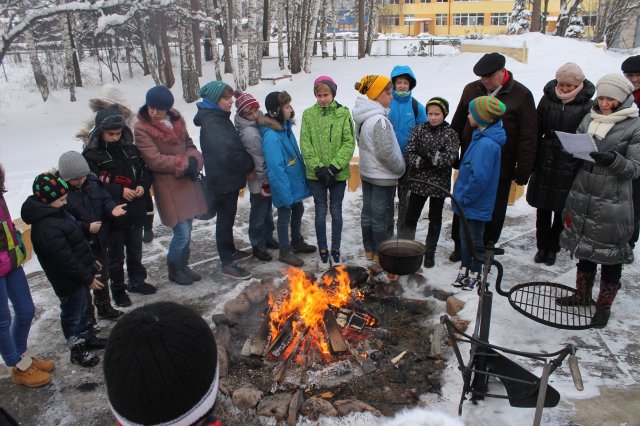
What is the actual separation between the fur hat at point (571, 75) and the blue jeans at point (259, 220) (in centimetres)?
354

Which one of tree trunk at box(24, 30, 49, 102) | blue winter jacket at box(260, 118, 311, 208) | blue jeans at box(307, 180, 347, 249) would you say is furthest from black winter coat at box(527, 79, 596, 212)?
tree trunk at box(24, 30, 49, 102)

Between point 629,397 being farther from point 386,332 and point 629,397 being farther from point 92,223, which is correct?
point 92,223

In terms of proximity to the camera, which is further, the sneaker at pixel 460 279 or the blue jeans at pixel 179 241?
the blue jeans at pixel 179 241

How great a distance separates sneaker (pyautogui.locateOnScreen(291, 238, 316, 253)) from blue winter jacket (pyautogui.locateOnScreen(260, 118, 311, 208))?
0.78 m

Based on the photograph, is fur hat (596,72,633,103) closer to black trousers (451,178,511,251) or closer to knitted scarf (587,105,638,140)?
knitted scarf (587,105,638,140)

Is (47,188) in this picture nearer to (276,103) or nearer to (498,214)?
(276,103)

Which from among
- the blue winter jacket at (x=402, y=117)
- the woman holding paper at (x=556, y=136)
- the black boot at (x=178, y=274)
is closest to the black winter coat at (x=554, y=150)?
the woman holding paper at (x=556, y=136)

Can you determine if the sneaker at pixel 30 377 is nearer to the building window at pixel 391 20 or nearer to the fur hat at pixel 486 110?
the fur hat at pixel 486 110

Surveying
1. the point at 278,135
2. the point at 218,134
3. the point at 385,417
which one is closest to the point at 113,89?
the point at 218,134

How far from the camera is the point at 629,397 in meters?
3.30

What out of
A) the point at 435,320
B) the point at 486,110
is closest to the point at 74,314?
the point at 435,320

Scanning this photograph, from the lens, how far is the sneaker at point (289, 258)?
18.6 feet

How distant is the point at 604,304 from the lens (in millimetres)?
4207

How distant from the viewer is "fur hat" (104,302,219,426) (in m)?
1.40
